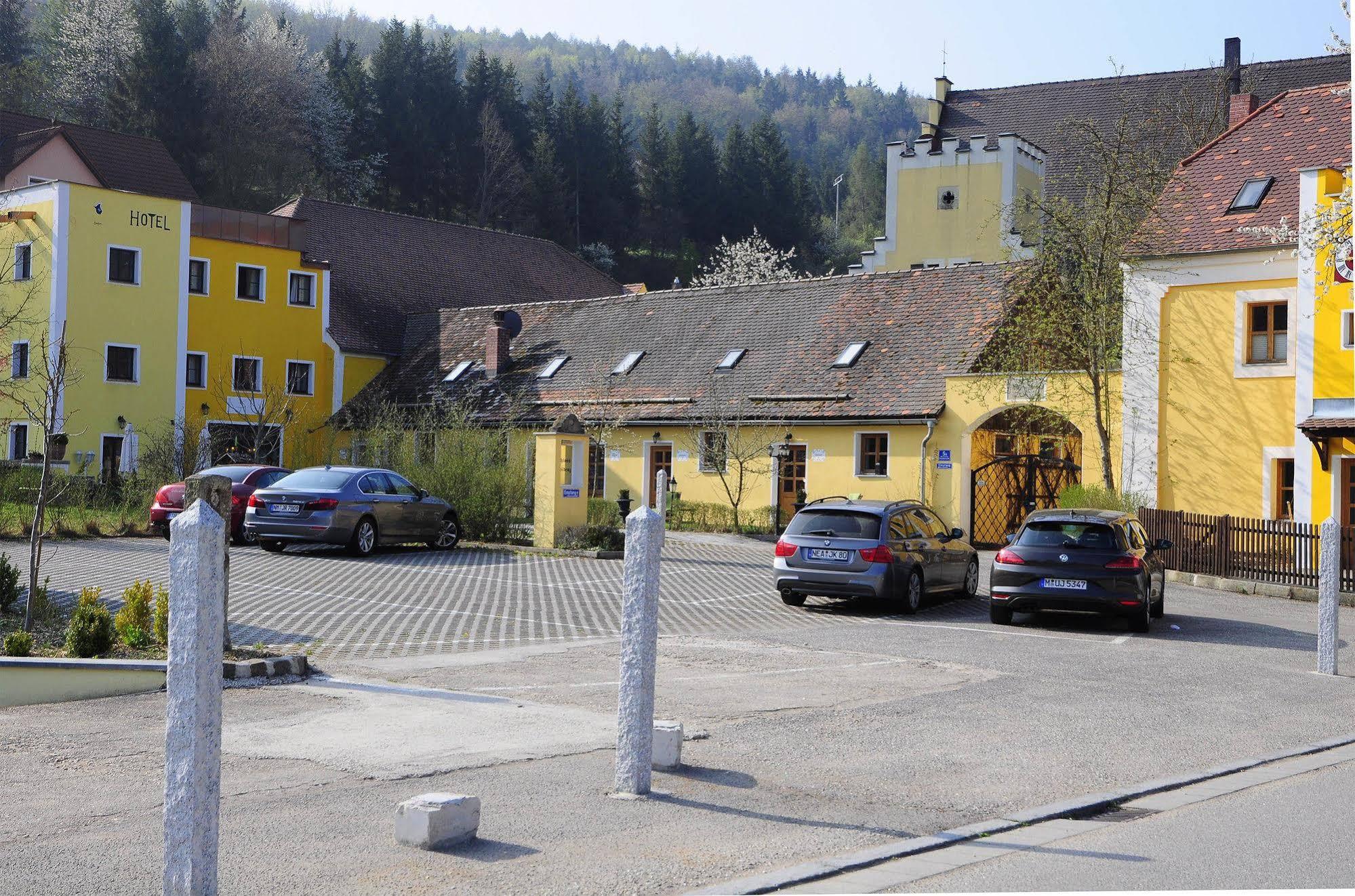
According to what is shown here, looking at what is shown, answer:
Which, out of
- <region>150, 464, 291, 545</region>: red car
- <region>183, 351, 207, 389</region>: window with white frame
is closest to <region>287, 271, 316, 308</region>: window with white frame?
<region>183, 351, 207, 389</region>: window with white frame

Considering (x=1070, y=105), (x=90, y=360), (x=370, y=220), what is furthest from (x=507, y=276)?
A: (x=1070, y=105)

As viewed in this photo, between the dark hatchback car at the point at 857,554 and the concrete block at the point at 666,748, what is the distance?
10.6m

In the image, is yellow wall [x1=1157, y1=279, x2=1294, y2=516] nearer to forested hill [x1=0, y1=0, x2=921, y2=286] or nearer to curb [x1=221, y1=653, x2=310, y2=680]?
curb [x1=221, y1=653, x2=310, y2=680]

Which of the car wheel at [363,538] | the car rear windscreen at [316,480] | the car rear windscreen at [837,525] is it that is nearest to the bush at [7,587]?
the car rear windscreen at [837,525]

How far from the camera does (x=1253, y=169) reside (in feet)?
103

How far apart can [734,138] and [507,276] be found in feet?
108

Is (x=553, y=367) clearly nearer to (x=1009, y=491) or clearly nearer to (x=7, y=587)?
(x=1009, y=491)

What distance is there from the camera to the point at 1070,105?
60844 millimetres

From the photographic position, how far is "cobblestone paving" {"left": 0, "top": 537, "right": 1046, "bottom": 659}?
15.0 meters

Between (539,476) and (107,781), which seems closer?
(107,781)

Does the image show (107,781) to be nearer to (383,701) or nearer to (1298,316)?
(383,701)

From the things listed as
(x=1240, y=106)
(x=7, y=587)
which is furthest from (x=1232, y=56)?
(x=7, y=587)

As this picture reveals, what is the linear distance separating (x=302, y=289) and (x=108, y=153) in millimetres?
11241

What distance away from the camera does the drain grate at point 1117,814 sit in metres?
7.64
